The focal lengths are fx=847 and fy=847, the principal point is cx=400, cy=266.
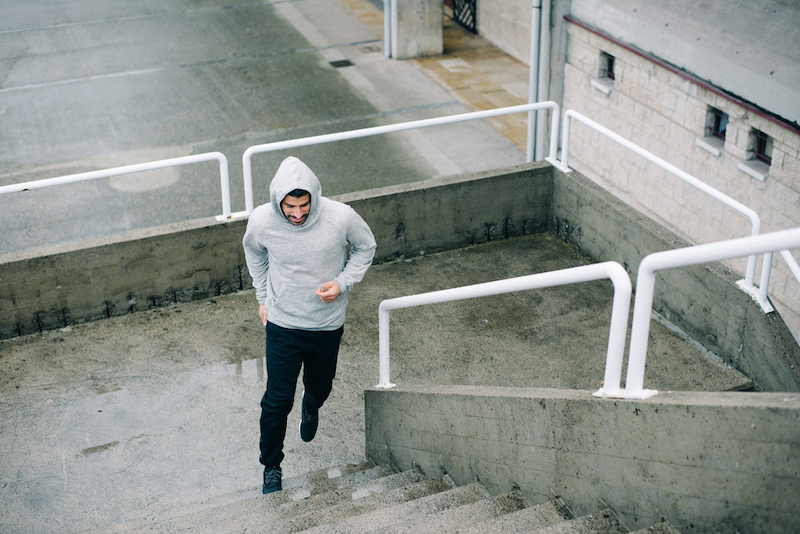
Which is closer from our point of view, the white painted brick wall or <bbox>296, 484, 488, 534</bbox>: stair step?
<bbox>296, 484, 488, 534</bbox>: stair step

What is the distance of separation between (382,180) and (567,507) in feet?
22.5

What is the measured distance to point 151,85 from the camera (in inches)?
506

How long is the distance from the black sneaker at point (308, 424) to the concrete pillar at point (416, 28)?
9.77 metres

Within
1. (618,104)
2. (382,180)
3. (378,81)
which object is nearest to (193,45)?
(378,81)

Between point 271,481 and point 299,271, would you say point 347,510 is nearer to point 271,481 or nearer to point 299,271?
point 271,481

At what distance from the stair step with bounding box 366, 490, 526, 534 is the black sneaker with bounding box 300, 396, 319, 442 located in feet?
5.16

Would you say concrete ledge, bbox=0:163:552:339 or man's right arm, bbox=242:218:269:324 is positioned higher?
man's right arm, bbox=242:218:269:324

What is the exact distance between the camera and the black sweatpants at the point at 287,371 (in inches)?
173

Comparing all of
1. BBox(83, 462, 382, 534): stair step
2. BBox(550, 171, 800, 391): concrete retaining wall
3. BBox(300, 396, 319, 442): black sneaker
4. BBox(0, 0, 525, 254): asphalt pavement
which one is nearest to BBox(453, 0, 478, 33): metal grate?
BBox(0, 0, 525, 254): asphalt pavement

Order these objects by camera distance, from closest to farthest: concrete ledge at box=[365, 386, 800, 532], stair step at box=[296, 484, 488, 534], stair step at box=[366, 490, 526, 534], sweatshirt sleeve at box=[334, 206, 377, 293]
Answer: concrete ledge at box=[365, 386, 800, 532] < stair step at box=[366, 490, 526, 534] < stair step at box=[296, 484, 488, 534] < sweatshirt sleeve at box=[334, 206, 377, 293]

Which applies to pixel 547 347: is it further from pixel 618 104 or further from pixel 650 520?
pixel 618 104

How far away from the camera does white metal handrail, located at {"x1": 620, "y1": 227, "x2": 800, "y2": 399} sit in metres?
2.26

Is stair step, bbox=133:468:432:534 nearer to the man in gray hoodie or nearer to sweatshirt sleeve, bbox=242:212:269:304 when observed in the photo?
the man in gray hoodie

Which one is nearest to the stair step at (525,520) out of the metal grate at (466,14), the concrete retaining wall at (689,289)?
the concrete retaining wall at (689,289)
